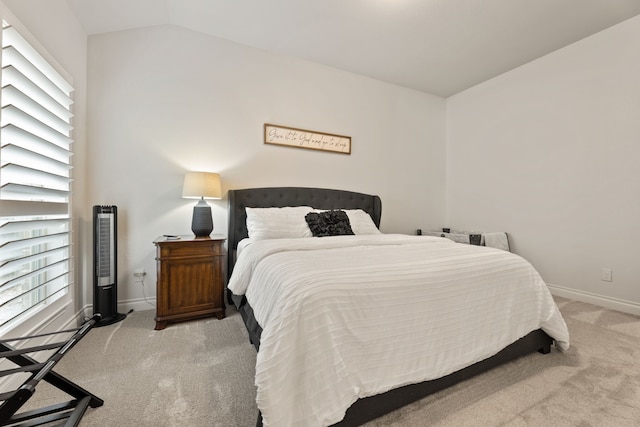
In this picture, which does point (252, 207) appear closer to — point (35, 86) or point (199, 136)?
point (199, 136)

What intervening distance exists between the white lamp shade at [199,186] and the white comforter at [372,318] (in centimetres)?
103

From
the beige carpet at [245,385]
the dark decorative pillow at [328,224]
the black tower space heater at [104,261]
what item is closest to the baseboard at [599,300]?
the beige carpet at [245,385]

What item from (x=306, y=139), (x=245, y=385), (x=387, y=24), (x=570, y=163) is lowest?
(x=245, y=385)

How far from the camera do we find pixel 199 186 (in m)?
2.55

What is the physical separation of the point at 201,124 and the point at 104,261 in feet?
5.18

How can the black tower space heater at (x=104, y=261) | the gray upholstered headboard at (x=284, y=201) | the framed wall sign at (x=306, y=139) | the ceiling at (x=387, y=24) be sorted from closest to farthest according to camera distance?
the black tower space heater at (x=104, y=261) → the ceiling at (x=387, y=24) → the gray upholstered headboard at (x=284, y=201) → the framed wall sign at (x=306, y=139)

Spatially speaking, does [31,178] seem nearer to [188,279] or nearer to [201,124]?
[188,279]

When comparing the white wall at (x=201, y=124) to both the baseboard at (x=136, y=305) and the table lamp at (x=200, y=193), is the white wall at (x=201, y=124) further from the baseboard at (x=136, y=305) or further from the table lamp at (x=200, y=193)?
the table lamp at (x=200, y=193)

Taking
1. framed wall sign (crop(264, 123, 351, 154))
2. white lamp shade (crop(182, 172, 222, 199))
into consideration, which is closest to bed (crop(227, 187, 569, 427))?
white lamp shade (crop(182, 172, 222, 199))

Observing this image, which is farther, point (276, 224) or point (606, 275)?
point (606, 275)

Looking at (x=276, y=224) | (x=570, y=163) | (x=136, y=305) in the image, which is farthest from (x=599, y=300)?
(x=136, y=305)

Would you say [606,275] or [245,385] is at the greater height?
[606,275]

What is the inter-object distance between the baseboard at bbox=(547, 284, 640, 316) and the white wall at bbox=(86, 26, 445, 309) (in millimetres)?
2152

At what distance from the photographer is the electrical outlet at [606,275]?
2.75 meters
